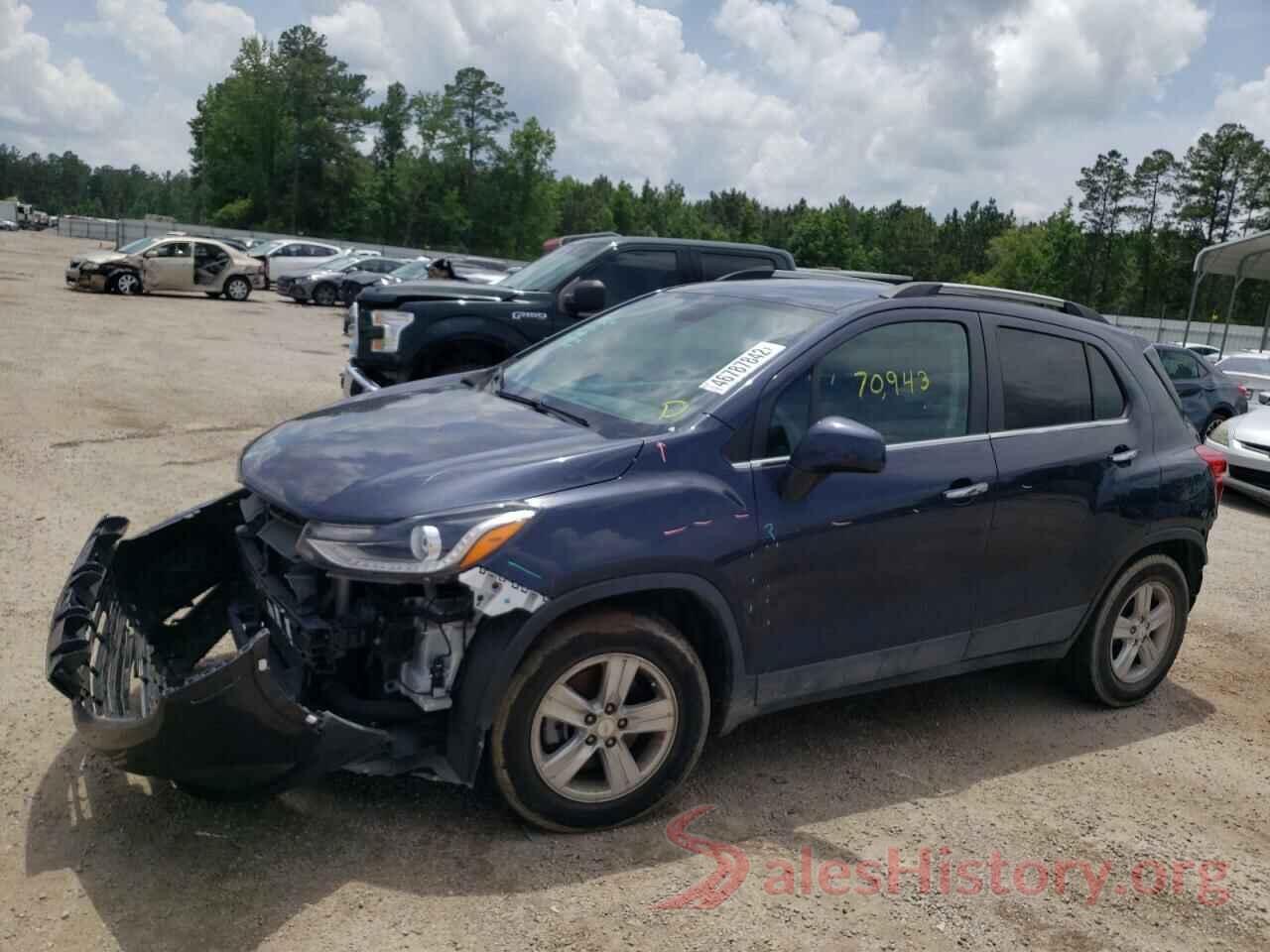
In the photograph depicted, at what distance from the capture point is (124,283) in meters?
26.5

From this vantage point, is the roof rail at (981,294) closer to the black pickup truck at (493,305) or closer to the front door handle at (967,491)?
the front door handle at (967,491)

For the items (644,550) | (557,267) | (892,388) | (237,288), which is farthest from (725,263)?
(237,288)

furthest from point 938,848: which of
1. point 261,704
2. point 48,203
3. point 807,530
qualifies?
point 48,203

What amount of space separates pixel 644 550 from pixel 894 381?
55.0 inches

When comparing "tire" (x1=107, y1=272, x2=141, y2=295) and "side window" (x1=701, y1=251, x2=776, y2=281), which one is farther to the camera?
"tire" (x1=107, y1=272, x2=141, y2=295)

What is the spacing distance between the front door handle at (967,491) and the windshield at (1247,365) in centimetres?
1590

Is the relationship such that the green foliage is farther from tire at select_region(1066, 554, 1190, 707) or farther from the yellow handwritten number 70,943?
the yellow handwritten number 70,943

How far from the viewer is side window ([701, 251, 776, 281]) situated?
396 inches

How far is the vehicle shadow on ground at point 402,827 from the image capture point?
3.19 metres

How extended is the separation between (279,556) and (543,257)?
709cm

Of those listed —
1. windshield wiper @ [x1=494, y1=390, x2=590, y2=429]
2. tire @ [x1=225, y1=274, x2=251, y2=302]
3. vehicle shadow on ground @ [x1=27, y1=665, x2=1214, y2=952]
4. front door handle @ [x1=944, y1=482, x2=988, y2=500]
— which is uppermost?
windshield wiper @ [x1=494, y1=390, x2=590, y2=429]

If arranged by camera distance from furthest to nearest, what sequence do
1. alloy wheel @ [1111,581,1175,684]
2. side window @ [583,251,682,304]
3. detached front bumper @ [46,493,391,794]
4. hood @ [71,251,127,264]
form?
hood @ [71,251,127,264], side window @ [583,251,682,304], alloy wheel @ [1111,581,1175,684], detached front bumper @ [46,493,391,794]

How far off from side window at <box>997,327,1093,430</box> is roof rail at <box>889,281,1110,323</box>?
8.3 inches

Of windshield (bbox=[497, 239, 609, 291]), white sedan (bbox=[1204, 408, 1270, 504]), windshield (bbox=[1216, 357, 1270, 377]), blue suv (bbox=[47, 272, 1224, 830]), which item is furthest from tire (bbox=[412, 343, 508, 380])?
windshield (bbox=[1216, 357, 1270, 377])
